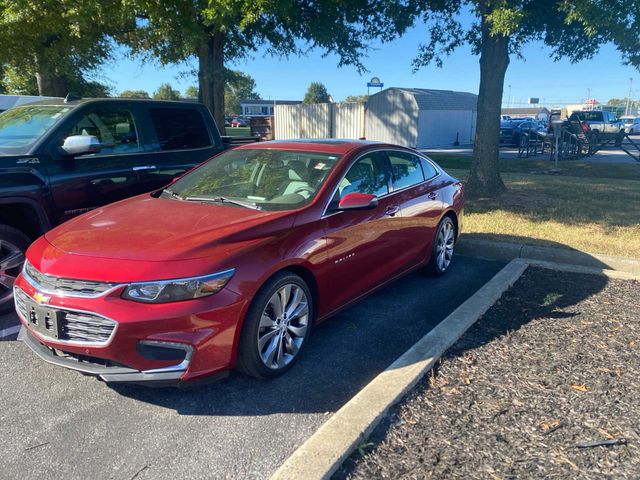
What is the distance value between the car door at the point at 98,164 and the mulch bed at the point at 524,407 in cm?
369

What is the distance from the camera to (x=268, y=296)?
326 cm

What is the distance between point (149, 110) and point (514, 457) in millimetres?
5078

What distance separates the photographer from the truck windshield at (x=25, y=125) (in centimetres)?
484

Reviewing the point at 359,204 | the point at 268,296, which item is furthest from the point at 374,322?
the point at 268,296

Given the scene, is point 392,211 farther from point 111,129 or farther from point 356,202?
point 111,129

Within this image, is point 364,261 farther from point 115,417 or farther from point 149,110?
point 149,110

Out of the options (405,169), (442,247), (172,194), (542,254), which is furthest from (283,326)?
(542,254)

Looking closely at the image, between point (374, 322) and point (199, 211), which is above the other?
point (199, 211)

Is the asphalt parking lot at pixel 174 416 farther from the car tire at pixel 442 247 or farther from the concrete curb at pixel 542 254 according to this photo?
Answer: the concrete curb at pixel 542 254

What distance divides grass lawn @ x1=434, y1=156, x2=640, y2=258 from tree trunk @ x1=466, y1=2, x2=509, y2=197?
439 millimetres

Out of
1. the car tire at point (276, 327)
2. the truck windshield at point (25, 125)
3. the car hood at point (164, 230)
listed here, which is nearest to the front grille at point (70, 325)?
the car hood at point (164, 230)

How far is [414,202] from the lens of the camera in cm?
507

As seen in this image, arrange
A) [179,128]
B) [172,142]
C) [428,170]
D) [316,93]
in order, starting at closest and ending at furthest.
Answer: [428,170] → [172,142] → [179,128] → [316,93]

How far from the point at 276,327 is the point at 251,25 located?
9185 millimetres
